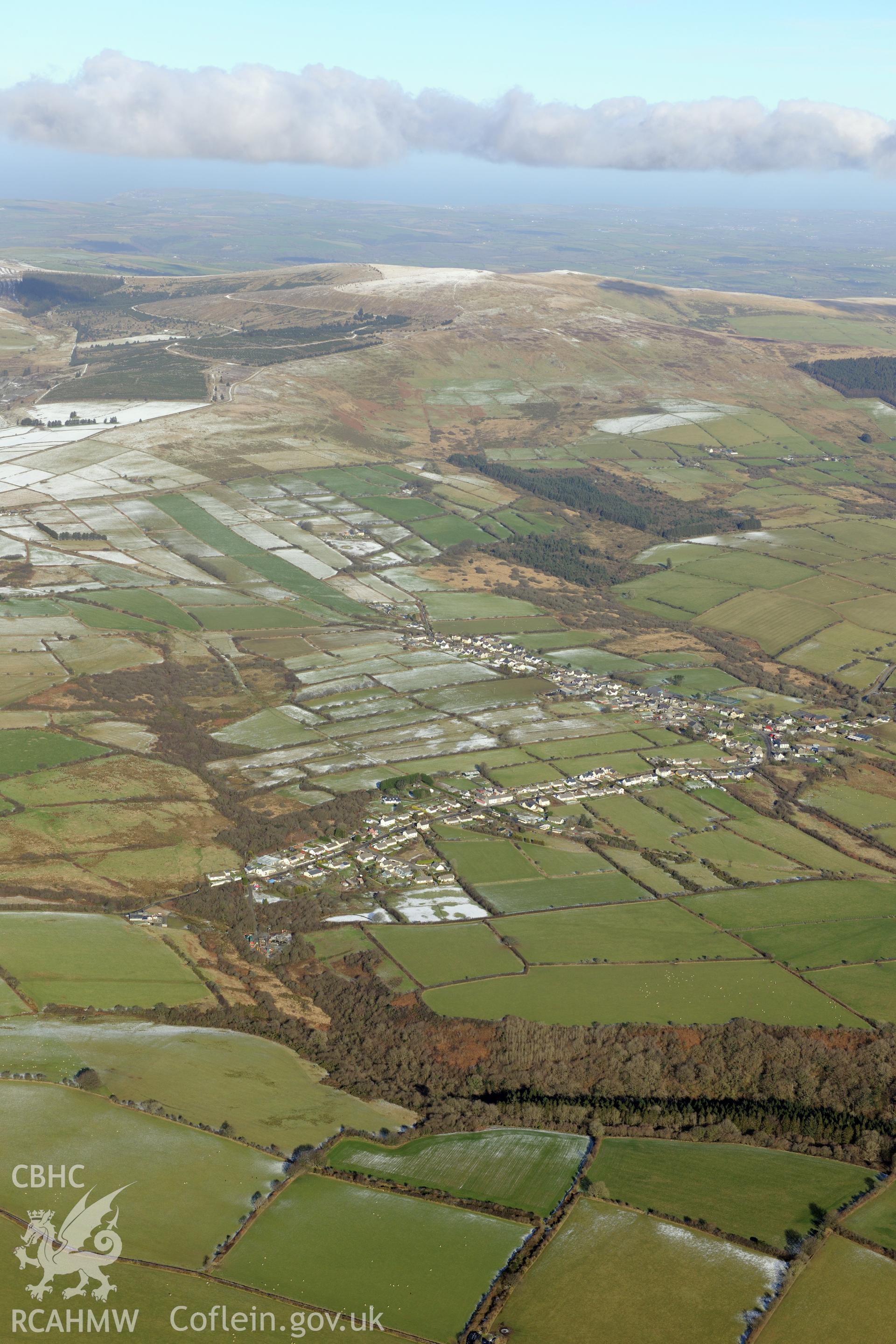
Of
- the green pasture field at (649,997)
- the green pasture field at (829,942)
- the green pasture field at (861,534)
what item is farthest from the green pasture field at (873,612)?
the green pasture field at (649,997)

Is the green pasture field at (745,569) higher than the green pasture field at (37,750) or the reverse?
higher

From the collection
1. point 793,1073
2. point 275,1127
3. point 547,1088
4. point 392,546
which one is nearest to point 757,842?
point 793,1073

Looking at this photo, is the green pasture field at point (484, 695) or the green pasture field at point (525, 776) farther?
the green pasture field at point (484, 695)

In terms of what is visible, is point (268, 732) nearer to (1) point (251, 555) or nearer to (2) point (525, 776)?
(2) point (525, 776)

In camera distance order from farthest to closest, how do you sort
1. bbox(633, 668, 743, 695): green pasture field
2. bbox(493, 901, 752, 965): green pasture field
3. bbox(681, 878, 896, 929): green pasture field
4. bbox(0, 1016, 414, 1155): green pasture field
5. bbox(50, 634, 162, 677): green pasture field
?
1. bbox(633, 668, 743, 695): green pasture field
2. bbox(50, 634, 162, 677): green pasture field
3. bbox(681, 878, 896, 929): green pasture field
4. bbox(493, 901, 752, 965): green pasture field
5. bbox(0, 1016, 414, 1155): green pasture field

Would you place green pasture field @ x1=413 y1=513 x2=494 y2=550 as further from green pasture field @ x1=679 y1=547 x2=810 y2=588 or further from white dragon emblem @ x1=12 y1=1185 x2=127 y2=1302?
white dragon emblem @ x1=12 y1=1185 x2=127 y2=1302

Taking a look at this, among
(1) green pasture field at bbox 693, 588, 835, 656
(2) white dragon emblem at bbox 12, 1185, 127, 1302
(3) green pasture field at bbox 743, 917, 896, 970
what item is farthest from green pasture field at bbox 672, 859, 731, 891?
(1) green pasture field at bbox 693, 588, 835, 656

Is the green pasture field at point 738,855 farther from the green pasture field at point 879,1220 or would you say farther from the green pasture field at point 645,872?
the green pasture field at point 879,1220
